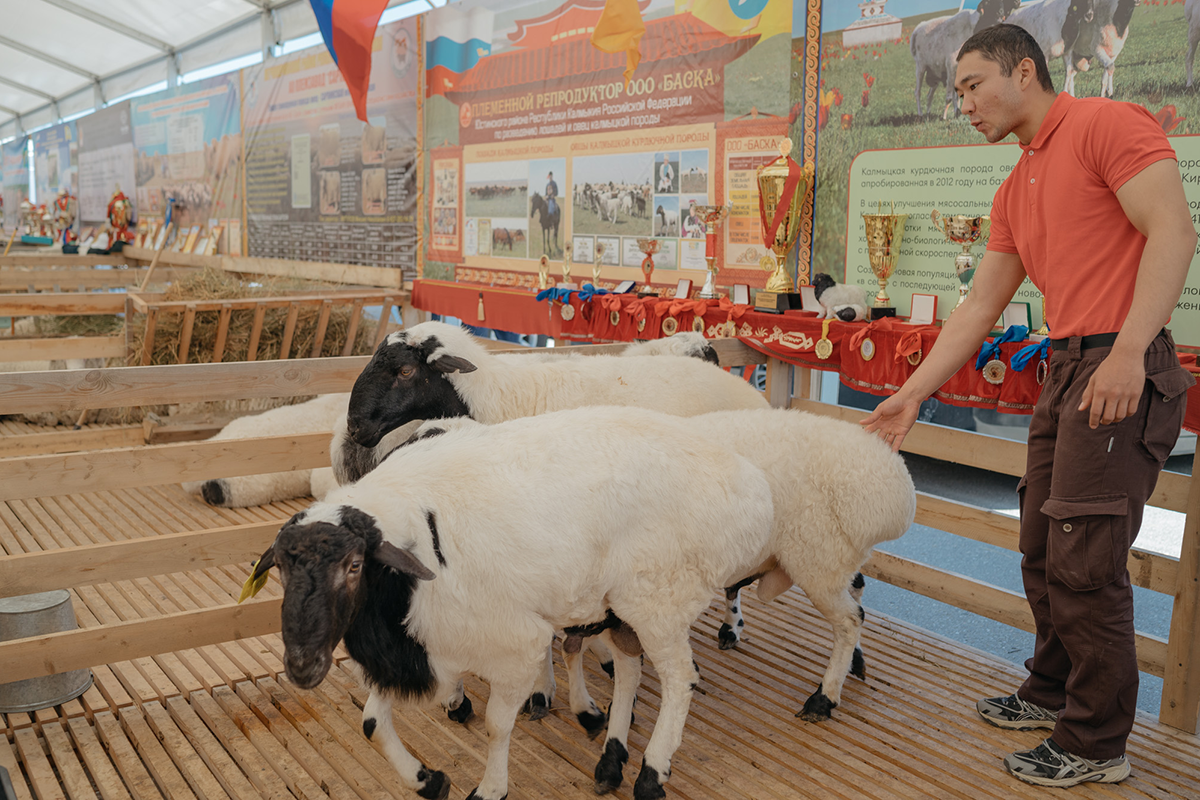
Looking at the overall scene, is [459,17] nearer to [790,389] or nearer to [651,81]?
[651,81]

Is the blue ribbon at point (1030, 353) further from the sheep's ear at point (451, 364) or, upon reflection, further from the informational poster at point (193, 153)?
the informational poster at point (193, 153)

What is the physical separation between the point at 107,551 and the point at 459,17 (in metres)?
5.27

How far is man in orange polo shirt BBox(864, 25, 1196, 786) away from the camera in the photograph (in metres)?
2.04

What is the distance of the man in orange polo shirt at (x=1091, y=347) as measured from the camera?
6.68 ft

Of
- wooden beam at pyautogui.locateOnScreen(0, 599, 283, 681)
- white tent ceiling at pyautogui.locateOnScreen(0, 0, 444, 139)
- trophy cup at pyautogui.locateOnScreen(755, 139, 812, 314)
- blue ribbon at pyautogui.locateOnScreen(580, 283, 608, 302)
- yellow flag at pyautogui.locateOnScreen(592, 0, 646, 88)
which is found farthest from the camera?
white tent ceiling at pyautogui.locateOnScreen(0, 0, 444, 139)

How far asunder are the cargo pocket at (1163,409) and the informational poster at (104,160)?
1363 cm

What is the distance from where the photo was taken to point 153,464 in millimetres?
2848

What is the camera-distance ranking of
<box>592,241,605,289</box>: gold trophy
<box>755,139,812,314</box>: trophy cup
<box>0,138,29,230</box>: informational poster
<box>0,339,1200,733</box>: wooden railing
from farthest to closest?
<box>0,138,29,230</box>: informational poster < <box>592,241,605,289</box>: gold trophy < <box>755,139,812,314</box>: trophy cup < <box>0,339,1200,733</box>: wooden railing

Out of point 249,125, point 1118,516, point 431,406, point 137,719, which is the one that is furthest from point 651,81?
point 249,125

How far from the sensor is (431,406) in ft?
9.37

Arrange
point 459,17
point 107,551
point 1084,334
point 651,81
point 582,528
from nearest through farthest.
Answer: point 582,528
point 1084,334
point 107,551
point 651,81
point 459,17

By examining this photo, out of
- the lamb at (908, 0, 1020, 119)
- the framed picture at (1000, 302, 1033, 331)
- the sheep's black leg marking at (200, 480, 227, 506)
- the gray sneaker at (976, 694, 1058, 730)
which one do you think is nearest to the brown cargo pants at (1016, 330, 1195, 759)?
the gray sneaker at (976, 694, 1058, 730)

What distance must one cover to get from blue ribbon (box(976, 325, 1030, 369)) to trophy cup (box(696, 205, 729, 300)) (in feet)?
5.56

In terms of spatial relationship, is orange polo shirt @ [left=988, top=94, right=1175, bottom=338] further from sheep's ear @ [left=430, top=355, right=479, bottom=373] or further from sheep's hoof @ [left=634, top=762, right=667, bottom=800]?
sheep's ear @ [left=430, top=355, right=479, bottom=373]
